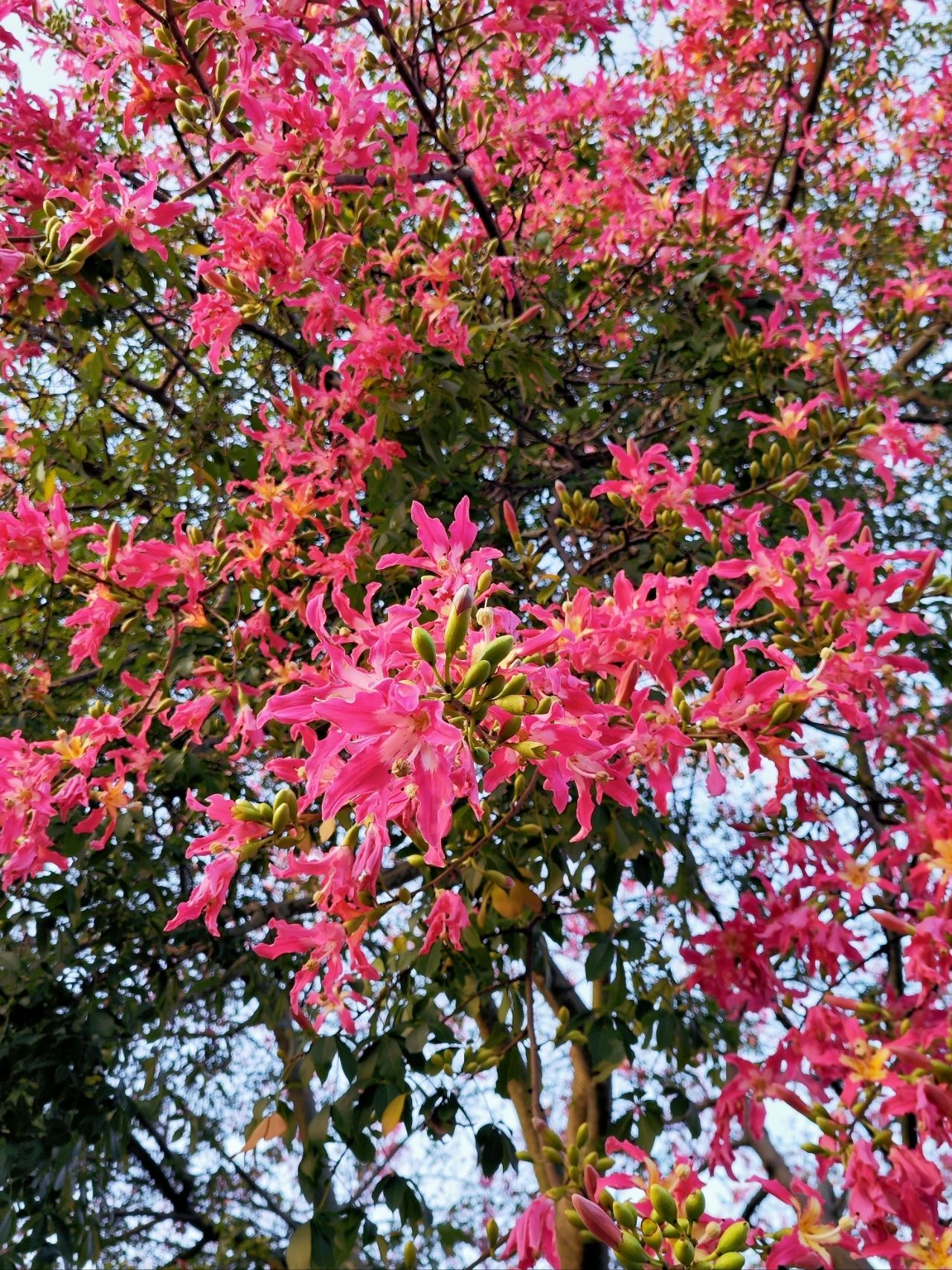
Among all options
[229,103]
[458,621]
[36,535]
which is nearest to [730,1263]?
[458,621]

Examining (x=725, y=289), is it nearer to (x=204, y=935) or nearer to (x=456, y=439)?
(x=456, y=439)

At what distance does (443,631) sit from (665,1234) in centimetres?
68

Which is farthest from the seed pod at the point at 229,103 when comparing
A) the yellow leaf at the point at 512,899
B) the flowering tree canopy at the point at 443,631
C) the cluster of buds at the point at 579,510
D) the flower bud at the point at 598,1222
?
the flower bud at the point at 598,1222

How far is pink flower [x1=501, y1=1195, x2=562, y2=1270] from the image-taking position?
166cm

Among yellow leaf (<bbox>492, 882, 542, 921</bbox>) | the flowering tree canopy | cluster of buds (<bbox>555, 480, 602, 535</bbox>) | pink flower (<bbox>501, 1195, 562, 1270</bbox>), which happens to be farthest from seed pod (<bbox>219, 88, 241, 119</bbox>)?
pink flower (<bbox>501, 1195, 562, 1270</bbox>)

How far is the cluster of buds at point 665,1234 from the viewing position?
1002 mm

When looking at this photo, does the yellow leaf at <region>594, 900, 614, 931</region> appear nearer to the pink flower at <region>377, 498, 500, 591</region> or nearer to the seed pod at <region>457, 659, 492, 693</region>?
the pink flower at <region>377, 498, 500, 591</region>

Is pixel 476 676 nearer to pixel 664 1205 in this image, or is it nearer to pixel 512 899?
pixel 664 1205

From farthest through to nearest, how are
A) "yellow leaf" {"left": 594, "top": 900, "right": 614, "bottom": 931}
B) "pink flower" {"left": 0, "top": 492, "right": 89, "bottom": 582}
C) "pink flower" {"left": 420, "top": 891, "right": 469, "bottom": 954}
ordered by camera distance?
"yellow leaf" {"left": 594, "top": 900, "right": 614, "bottom": 931}
"pink flower" {"left": 0, "top": 492, "right": 89, "bottom": 582}
"pink flower" {"left": 420, "top": 891, "right": 469, "bottom": 954}

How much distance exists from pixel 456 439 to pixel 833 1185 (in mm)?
2541

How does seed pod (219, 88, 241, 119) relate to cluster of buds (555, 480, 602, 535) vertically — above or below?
above

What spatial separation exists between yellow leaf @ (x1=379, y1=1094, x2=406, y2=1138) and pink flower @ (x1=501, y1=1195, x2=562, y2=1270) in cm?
28

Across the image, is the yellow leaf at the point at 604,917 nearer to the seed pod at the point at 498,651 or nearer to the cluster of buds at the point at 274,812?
the cluster of buds at the point at 274,812

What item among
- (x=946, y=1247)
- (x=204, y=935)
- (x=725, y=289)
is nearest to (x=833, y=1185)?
(x=946, y=1247)
